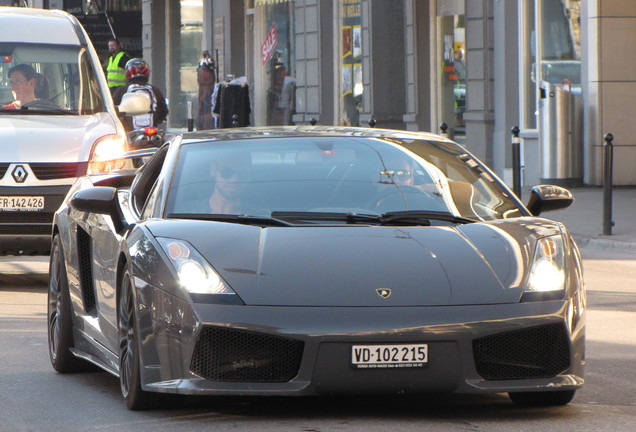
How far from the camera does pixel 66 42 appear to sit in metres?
13.8

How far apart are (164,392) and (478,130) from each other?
19.0 m

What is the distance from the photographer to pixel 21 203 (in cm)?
1195

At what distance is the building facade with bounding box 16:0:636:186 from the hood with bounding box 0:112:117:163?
7731mm

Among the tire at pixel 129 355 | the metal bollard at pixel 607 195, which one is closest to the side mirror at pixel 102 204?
the tire at pixel 129 355

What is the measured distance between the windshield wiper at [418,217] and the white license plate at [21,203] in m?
5.87

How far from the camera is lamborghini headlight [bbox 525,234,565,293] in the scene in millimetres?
6105

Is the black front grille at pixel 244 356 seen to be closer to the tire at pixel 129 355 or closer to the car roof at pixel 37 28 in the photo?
the tire at pixel 129 355

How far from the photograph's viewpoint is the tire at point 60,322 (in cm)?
780

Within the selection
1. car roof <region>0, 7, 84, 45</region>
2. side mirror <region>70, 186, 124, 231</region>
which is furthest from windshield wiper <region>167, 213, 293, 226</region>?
car roof <region>0, 7, 84, 45</region>

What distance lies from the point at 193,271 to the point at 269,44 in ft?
91.8

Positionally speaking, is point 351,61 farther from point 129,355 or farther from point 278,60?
point 129,355

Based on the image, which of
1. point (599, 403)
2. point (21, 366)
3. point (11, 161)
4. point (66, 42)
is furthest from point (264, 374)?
point (66, 42)

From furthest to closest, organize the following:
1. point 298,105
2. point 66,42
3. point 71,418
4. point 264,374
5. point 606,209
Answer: point 298,105, point 606,209, point 66,42, point 71,418, point 264,374

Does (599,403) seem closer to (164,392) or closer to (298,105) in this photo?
(164,392)
